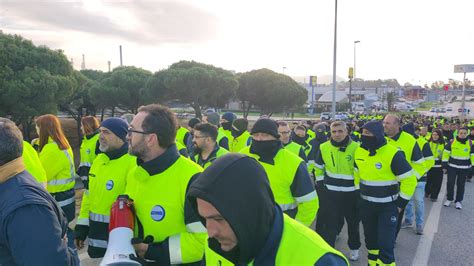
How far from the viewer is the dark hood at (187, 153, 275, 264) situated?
4.55ft

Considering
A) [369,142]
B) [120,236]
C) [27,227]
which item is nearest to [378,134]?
[369,142]

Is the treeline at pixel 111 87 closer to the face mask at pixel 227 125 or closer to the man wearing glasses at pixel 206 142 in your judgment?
the face mask at pixel 227 125

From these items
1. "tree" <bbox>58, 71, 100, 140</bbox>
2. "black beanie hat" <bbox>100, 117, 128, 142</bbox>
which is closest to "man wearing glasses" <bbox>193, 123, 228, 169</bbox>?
"black beanie hat" <bbox>100, 117, 128, 142</bbox>

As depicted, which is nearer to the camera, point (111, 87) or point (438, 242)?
point (438, 242)

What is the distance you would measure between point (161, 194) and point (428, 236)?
6341 mm

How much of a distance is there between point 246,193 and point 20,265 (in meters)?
1.29

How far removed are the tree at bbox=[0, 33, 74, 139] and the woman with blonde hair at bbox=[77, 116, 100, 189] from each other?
12945 mm

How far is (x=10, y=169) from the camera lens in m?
2.06

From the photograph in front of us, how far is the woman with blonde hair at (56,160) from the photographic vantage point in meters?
4.79

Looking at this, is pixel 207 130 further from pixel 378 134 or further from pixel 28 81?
pixel 28 81

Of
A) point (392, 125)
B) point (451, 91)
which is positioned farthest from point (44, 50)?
point (451, 91)

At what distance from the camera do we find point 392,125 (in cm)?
652

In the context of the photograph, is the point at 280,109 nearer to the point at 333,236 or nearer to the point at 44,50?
the point at 44,50

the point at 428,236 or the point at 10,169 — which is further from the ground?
the point at 10,169
